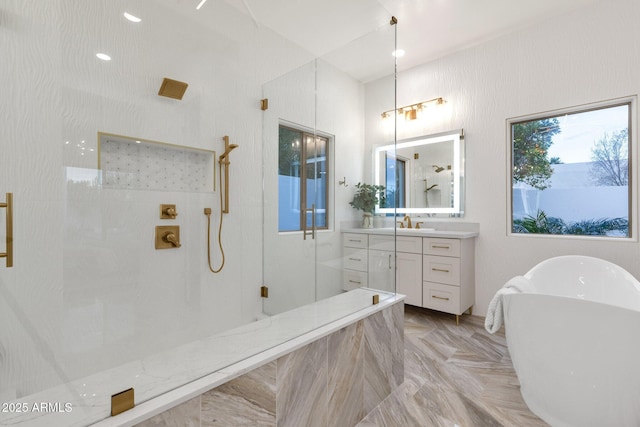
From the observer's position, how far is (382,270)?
2.09 metres

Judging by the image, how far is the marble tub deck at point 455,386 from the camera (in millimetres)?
1604

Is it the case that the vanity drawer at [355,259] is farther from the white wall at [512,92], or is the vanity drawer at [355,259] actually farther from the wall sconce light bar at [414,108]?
the wall sconce light bar at [414,108]

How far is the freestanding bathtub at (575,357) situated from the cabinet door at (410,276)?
1.34 m

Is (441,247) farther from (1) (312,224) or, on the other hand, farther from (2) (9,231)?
(2) (9,231)

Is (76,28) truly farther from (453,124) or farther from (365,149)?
(453,124)

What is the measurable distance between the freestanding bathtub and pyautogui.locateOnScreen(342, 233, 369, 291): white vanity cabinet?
0.88 m

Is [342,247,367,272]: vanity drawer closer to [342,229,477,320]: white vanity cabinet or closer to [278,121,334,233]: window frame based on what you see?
[278,121,334,233]: window frame

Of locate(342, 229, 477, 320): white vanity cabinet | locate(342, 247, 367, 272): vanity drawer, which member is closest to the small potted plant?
locate(342, 247, 367, 272): vanity drawer

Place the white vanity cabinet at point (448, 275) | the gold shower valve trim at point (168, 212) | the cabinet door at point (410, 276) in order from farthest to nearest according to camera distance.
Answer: the cabinet door at point (410, 276) → the white vanity cabinet at point (448, 275) → the gold shower valve trim at point (168, 212)

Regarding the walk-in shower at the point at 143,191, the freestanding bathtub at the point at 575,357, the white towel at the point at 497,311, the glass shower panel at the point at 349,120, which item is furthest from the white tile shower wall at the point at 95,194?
the freestanding bathtub at the point at 575,357

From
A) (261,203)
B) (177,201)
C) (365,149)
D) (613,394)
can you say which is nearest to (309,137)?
(365,149)

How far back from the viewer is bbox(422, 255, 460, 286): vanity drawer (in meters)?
2.89

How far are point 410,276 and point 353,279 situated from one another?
1261 millimetres

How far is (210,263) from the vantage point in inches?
70.5
